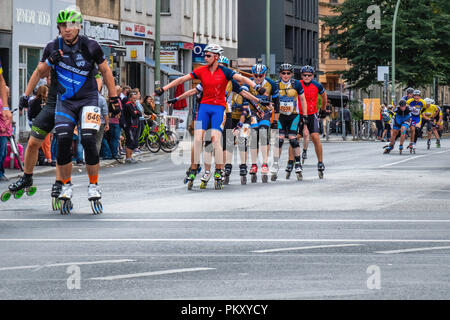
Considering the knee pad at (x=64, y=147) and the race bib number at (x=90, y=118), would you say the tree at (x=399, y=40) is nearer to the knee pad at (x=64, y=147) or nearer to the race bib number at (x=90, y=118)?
the knee pad at (x=64, y=147)

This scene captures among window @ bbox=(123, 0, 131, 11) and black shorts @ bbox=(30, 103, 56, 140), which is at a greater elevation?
window @ bbox=(123, 0, 131, 11)

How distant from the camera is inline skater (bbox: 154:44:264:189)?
17.9 metres

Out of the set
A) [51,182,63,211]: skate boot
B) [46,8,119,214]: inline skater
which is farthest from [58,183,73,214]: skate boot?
[51,182,63,211]: skate boot

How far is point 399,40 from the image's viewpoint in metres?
71.6

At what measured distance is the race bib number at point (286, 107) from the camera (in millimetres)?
21094

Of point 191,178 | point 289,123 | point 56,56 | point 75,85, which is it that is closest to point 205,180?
point 191,178

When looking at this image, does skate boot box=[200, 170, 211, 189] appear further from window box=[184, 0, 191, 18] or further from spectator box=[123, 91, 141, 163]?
window box=[184, 0, 191, 18]

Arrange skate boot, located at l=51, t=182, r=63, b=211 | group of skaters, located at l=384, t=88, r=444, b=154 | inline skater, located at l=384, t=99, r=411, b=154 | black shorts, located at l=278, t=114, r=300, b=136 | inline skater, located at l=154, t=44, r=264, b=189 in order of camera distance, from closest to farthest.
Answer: skate boot, located at l=51, t=182, r=63, b=211, inline skater, located at l=154, t=44, r=264, b=189, black shorts, located at l=278, t=114, r=300, b=136, group of skaters, located at l=384, t=88, r=444, b=154, inline skater, located at l=384, t=99, r=411, b=154

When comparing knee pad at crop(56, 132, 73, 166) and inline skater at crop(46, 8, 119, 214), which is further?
knee pad at crop(56, 132, 73, 166)

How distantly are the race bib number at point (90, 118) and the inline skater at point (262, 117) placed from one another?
251 inches

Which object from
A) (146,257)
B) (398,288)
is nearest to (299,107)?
(146,257)

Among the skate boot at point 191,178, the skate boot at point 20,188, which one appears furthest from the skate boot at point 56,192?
the skate boot at point 191,178

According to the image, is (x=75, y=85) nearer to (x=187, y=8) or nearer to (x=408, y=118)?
(x=408, y=118)
